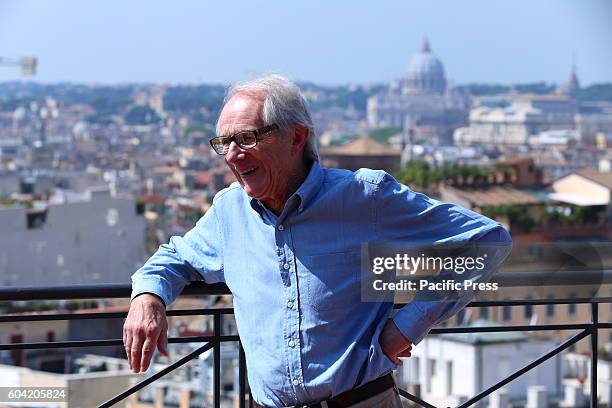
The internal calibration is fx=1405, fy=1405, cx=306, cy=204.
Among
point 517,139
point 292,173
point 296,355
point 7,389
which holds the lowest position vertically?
point 517,139

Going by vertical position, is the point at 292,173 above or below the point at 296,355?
above

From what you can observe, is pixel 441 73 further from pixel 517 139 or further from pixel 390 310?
pixel 390 310

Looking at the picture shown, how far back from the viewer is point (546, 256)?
2152 millimetres

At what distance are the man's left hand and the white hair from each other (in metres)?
0.25

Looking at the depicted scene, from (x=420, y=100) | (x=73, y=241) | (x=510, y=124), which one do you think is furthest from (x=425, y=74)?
(x=73, y=241)

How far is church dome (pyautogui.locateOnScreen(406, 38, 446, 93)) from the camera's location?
396 ft


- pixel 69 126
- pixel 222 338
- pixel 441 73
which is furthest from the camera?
pixel 441 73

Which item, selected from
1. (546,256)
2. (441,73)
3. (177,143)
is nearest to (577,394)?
(546,256)

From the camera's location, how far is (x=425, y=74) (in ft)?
399

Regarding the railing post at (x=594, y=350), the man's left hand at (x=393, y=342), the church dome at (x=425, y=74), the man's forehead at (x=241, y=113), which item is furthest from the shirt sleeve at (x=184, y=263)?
the church dome at (x=425, y=74)

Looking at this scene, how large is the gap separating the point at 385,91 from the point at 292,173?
128m

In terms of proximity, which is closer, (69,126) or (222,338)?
(222,338)

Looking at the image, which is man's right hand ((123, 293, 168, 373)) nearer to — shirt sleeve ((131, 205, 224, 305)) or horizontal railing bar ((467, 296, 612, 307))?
shirt sleeve ((131, 205, 224, 305))

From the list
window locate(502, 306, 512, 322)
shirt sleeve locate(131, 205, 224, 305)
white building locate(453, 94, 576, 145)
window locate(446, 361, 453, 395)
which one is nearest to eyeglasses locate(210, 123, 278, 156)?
shirt sleeve locate(131, 205, 224, 305)
